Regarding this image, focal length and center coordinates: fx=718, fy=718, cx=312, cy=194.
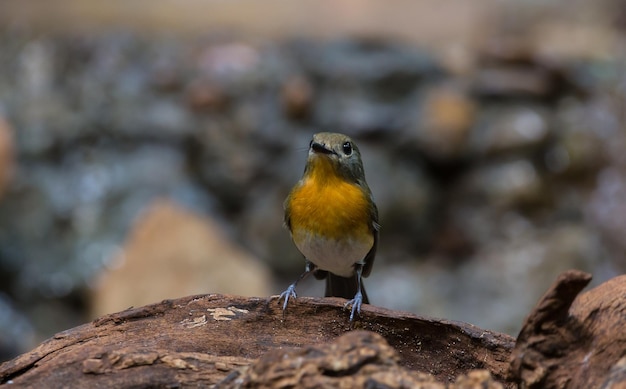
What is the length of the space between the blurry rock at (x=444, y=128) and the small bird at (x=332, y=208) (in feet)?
13.9

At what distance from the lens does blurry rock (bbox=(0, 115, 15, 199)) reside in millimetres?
8375

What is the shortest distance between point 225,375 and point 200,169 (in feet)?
20.0

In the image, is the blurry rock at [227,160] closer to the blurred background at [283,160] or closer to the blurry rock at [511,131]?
the blurred background at [283,160]

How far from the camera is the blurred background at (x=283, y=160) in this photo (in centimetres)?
746

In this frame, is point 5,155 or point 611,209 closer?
point 611,209

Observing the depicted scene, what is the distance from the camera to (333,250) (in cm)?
408

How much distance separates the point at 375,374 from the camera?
227cm

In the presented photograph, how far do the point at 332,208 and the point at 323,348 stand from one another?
173 centimetres

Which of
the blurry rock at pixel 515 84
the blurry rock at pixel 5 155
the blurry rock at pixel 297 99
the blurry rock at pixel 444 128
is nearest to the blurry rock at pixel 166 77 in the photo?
the blurry rock at pixel 297 99

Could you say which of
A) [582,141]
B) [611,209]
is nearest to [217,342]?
[611,209]

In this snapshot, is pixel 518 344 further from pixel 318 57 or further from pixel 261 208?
pixel 318 57

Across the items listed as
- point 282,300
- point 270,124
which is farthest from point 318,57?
point 282,300

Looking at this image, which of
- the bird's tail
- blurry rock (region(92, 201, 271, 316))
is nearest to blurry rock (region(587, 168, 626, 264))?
blurry rock (region(92, 201, 271, 316))

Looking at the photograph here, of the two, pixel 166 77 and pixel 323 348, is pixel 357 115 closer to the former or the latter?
pixel 166 77
